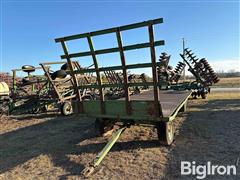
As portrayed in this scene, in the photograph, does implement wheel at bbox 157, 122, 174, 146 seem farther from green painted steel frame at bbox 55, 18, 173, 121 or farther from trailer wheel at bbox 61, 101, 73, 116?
trailer wheel at bbox 61, 101, 73, 116

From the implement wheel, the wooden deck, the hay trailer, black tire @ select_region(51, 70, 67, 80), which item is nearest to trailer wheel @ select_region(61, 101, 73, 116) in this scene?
black tire @ select_region(51, 70, 67, 80)

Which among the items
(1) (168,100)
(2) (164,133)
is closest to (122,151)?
(2) (164,133)

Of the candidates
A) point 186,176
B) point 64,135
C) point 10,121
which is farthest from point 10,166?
point 10,121

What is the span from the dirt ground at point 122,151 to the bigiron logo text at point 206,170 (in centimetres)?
11

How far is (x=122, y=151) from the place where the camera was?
4.69 meters

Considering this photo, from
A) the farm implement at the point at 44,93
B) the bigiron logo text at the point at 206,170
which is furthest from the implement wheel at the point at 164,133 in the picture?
the farm implement at the point at 44,93

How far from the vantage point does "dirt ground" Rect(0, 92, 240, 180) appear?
12.8 ft

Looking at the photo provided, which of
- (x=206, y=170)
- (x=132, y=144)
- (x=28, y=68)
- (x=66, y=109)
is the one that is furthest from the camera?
(x=28, y=68)

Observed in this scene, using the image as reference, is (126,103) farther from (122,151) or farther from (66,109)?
(66,109)

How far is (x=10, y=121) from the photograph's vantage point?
9.11 m

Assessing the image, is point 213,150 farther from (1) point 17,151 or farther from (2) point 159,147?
(1) point 17,151

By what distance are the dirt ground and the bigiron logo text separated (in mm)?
108

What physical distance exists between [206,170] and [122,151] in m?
1.55

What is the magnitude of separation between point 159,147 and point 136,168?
98cm
